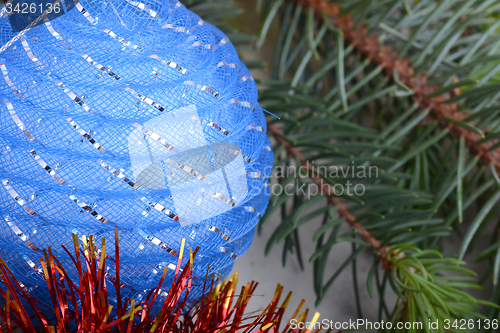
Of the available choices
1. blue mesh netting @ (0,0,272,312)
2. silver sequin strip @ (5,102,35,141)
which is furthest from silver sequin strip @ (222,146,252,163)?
silver sequin strip @ (5,102,35,141)

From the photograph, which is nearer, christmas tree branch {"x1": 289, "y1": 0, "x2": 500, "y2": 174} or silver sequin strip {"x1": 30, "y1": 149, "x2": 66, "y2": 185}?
silver sequin strip {"x1": 30, "y1": 149, "x2": 66, "y2": 185}

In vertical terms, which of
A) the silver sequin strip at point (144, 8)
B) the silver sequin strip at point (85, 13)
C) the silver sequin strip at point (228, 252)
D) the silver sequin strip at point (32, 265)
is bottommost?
the silver sequin strip at point (32, 265)

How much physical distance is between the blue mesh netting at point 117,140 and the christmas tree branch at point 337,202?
163mm

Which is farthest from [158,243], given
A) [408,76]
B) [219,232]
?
[408,76]

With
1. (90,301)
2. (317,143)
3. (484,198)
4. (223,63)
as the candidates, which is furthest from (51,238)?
(484,198)

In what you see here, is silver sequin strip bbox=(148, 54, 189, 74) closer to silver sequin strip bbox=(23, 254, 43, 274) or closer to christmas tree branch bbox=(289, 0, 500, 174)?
silver sequin strip bbox=(23, 254, 43, 274)

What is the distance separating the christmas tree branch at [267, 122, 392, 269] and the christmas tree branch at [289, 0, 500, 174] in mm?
146

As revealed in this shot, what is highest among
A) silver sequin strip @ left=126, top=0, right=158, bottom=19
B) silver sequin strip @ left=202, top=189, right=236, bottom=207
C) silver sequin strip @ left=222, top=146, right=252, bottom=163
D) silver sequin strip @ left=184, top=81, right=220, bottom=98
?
silver sequin strip @ left=126, top=0, right=158, bottom=19

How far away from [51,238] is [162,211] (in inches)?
2.6

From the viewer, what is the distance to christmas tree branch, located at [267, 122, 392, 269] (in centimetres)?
36

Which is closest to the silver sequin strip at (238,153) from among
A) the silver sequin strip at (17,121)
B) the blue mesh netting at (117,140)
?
the blue mesh netting at (117,140)

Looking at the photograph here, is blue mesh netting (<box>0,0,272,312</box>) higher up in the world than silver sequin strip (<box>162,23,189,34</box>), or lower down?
lower down

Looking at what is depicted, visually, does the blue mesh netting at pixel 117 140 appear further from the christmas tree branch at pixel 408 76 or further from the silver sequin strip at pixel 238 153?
the christmas tree branch at pixel 408 76

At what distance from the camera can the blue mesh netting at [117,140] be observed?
20cm
